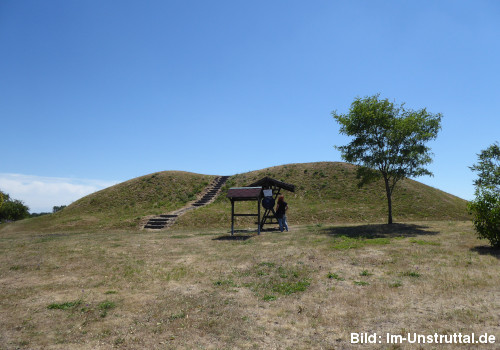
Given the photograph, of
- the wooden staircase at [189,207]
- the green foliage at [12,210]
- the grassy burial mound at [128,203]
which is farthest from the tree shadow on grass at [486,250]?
the green foliage at [12,210]

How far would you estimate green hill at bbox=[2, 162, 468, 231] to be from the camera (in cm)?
3238

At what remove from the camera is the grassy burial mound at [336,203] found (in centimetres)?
3206

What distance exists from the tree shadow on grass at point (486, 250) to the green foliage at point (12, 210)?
84264 millimetres

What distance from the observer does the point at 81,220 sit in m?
35.0

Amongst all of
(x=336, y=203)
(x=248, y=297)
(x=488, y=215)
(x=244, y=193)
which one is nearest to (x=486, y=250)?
(x=488, y=215)

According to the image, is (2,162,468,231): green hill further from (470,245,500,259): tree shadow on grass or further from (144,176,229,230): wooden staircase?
(470,245,500,259): tree shadow on grass

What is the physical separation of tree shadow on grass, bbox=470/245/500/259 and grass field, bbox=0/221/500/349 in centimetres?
17

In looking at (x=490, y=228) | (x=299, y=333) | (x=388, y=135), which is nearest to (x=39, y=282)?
(x=299, y=333)

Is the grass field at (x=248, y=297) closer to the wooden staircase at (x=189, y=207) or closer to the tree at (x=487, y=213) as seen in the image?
the tree at (x=487, y=213)

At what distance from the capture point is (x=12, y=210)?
6656cm

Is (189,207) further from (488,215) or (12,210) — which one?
(12,210)

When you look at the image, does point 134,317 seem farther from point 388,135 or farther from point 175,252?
point 388,135

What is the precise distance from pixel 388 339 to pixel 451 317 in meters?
2.01

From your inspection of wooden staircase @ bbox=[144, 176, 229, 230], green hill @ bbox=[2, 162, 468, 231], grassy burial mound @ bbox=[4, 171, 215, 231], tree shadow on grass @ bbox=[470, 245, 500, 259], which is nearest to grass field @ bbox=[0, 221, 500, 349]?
tree shadow on grass @ bbox=[470, 245, 500, 259]
